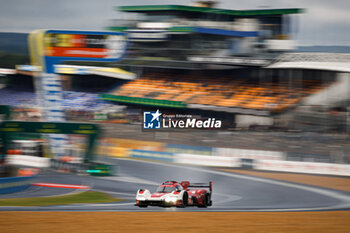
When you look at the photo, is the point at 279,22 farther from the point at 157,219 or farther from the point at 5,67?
the point at 5,67

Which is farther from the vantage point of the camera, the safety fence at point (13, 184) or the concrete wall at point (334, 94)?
the concrete wall at point (334, 94)

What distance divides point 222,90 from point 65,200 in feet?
36.5

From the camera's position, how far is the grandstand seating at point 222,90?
18078 mm

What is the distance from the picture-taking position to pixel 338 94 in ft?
56.2

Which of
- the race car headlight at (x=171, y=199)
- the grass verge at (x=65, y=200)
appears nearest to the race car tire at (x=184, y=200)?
the race car headlight at (x=171, y=199)

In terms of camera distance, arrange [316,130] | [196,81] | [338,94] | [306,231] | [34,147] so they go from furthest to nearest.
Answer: [196,81] → [338,94] → [316,130] → [34,147] → [306,231]

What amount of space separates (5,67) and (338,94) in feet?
73.6

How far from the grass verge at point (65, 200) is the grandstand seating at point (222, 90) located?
8.41 metres

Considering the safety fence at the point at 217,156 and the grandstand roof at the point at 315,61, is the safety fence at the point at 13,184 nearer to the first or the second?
the safety fence at the point at 217,156

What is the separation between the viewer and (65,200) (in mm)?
10906

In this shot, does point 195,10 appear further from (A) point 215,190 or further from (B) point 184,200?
(B) point 184,200

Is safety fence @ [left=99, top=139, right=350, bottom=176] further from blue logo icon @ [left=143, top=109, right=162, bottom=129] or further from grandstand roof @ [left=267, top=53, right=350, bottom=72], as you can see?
grandstand roof @ [left=267, top=53, right=350, bottom=72]

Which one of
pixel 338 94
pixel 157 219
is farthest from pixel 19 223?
pixel 338 94

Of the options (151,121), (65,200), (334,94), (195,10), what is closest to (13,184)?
(65,200)
